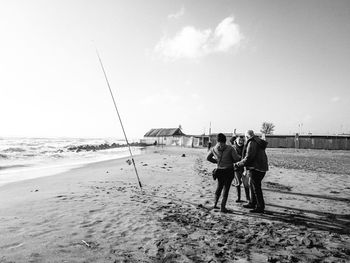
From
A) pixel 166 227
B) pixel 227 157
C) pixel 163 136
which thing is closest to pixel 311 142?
pixel 163 136

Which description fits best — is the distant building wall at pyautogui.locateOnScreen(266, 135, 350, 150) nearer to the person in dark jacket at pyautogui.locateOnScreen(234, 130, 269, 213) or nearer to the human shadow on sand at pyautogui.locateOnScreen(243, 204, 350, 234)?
the human shadow on sand at pyautogui.locateOnScreen(243, 204, 350, 234)

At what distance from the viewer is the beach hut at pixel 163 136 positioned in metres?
58.6

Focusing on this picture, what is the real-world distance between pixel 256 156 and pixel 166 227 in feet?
8.95

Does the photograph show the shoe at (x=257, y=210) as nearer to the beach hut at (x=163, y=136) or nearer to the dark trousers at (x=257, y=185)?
A: the dark trousers at (x=257, y=185)

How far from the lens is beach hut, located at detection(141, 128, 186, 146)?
58606 mm

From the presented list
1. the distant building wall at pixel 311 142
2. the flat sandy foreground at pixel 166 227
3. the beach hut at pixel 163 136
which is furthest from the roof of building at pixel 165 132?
the flat sandy foreground at pixel 166 227

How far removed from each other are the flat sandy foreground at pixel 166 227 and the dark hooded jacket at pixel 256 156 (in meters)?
1.19

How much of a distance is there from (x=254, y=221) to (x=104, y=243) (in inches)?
127

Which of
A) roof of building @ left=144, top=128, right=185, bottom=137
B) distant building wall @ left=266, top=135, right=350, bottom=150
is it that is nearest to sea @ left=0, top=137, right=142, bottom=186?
distant building wall @ left=266, top=135, right=350, bottom=150

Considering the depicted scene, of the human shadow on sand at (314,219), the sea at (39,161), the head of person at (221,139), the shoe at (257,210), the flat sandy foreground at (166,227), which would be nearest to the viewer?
the flat sandy foreground at (166,227)

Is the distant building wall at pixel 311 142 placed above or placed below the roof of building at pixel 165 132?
below

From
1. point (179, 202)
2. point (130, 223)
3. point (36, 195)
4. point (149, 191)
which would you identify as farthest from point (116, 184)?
point (130, 223)

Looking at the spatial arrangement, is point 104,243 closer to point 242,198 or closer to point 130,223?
point 130,223

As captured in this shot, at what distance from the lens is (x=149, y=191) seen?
798 centimetres
